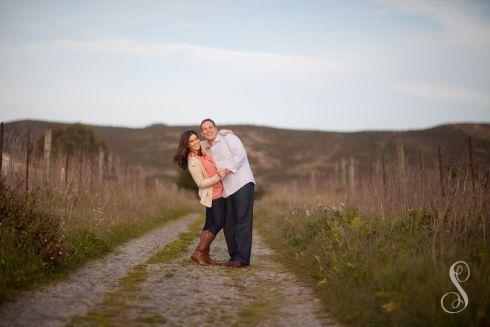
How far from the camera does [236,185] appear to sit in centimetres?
721

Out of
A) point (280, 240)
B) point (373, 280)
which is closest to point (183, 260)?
point (280, 240)

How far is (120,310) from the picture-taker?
14.3 feet

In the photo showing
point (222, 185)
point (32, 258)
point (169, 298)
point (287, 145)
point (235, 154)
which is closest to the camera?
point (169, 298)

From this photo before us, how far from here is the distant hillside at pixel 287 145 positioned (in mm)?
63406

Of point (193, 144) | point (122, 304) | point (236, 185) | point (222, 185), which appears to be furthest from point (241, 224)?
point (122, 304)

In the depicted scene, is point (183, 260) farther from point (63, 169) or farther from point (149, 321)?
point (63, 169)

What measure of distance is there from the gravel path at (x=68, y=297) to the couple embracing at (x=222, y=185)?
52.6 inches

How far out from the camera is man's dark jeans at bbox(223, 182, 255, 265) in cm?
712

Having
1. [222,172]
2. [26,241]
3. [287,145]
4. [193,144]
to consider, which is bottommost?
[26,241]

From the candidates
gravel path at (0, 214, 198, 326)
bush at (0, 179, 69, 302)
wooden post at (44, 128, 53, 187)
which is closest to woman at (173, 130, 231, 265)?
gravel path at (0, 214, 198, 326)

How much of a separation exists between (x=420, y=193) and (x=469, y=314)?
4.14 m

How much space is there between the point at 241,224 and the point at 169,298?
7.89 ft

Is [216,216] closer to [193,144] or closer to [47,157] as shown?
[193,144]

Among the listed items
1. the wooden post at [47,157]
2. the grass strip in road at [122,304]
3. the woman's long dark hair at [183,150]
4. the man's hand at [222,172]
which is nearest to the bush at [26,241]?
the grass strip in road at [122,304]
